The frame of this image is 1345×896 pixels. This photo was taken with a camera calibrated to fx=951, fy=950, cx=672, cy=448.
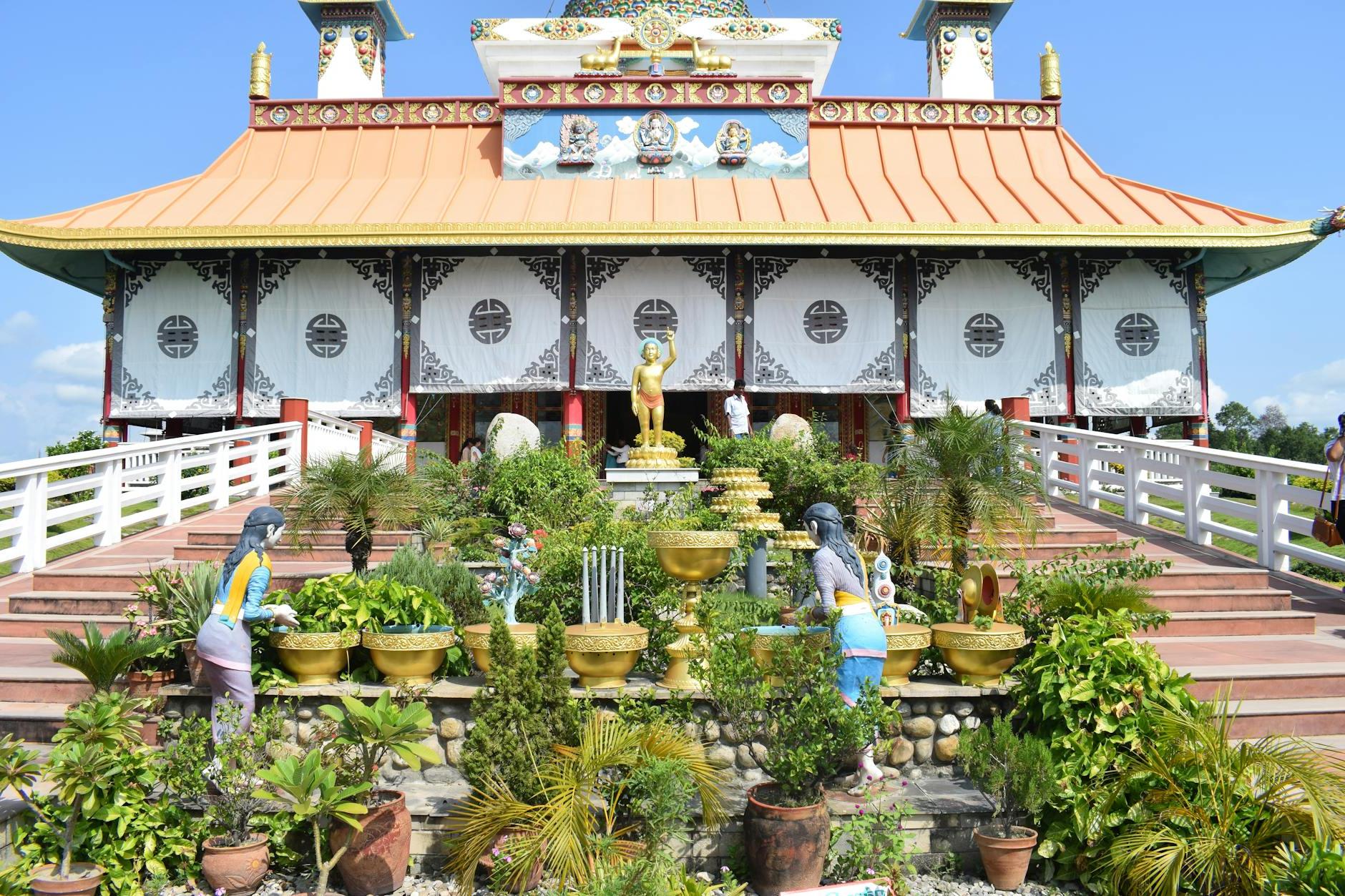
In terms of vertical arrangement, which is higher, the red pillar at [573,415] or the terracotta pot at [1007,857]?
the red pillar at [573,415]

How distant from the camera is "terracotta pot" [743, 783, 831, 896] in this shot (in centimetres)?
488

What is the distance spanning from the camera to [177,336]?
1692 cm

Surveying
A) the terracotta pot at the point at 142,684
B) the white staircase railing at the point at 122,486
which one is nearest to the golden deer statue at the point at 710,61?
the white staircase railing at the point at 122,486

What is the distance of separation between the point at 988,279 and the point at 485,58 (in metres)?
13.8

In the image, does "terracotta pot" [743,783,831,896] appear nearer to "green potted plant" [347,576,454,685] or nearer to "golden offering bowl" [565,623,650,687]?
"golden offering bowl" [565,623,650,687]

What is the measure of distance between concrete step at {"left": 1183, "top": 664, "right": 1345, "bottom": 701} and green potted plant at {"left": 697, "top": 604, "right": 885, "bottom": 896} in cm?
294

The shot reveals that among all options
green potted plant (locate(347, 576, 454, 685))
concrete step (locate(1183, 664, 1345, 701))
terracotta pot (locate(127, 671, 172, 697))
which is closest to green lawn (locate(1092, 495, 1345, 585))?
concrete step (locate(1183, 664, 1345, 701))

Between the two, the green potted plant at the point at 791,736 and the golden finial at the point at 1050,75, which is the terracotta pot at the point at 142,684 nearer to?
the green potted plant at the point at 791,736

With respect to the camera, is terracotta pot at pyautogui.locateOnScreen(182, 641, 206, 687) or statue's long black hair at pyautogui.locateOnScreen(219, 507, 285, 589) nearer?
statue's long black hair at pyautogui.locateOnScreen(219, 507, 285, 589)

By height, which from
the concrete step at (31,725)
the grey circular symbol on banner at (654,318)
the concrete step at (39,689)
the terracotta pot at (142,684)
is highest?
the grey circular symbol on banner at (654,318)

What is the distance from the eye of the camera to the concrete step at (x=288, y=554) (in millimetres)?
9734

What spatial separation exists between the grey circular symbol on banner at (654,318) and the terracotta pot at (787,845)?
12526mm

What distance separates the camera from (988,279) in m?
17.1

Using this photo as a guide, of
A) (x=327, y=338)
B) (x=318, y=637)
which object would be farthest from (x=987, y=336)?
(x=318, y=637)
